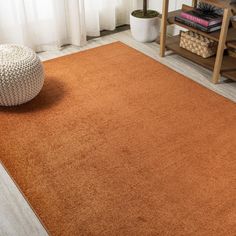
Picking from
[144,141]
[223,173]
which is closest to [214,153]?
[223,173]

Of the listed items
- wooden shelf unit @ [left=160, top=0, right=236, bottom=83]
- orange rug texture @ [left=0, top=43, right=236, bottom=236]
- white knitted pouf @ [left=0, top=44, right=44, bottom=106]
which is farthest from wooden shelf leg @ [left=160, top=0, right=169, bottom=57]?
white knitted pouf @ [left=0, top=44, right=44, bottom=106]

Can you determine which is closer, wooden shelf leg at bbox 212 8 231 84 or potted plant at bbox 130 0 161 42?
wooden shelf leg at bbox 212 8 231 84

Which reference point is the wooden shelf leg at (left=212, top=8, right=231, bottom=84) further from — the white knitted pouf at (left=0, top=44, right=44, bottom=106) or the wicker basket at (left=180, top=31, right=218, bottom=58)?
the white knitted pouf at (left=0, top=44, right=44, bottom=106)

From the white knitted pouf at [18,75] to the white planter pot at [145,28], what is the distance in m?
1.13

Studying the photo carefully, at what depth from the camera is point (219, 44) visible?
87.5 inches

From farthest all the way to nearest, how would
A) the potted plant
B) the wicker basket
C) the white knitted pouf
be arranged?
the potted plant
the wicker basket
the white knitted pouf

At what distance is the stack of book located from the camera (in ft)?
7.59

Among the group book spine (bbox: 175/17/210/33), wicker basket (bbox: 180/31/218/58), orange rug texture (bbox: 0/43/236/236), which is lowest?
orange rug texture (bbox: 0/43/236/236)

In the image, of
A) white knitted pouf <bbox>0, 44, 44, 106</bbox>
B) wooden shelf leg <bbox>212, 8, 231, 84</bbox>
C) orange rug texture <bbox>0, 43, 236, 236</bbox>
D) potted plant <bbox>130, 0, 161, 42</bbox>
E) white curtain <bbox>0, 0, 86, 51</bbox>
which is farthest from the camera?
potted plant <bbox>130, 0, 161, 42</bbox>

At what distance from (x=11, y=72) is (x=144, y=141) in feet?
2.72

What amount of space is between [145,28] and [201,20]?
0.66 m

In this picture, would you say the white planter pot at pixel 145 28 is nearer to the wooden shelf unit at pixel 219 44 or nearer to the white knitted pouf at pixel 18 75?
the wooden shelf unit at pixel 219 44

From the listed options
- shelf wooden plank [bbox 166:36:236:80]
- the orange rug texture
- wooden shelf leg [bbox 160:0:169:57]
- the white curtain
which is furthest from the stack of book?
the white curtain

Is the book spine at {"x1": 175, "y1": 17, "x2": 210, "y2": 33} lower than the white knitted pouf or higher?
higher
